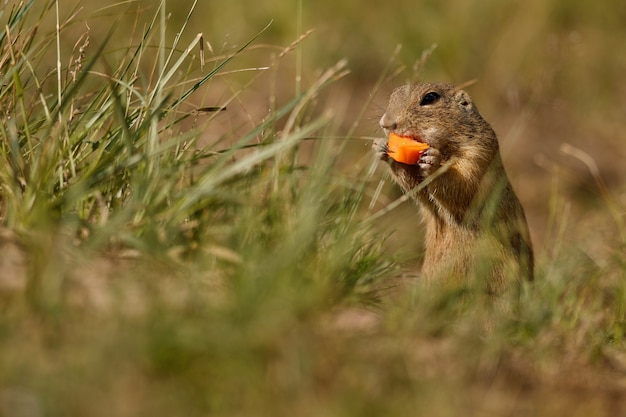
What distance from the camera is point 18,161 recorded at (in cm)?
347

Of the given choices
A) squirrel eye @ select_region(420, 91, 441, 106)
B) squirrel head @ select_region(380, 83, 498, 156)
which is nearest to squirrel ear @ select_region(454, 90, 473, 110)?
squirrel head @ select_region(380, 83, 498, 156)

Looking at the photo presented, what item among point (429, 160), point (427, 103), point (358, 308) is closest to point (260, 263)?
point (358, 308)

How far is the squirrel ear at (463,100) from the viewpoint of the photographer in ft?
16.5

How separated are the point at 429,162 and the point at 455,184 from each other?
26 centimetres

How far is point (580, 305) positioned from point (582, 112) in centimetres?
497

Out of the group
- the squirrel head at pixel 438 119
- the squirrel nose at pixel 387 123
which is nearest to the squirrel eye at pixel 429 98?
the squirrel head at pixel 438 119

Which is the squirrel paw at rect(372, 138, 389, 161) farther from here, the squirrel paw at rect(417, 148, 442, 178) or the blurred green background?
the blurred green background

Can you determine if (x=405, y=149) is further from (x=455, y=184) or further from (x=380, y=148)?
(x=455, y=184)

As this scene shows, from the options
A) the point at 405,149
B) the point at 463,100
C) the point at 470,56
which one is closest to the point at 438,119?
the point at 463,100

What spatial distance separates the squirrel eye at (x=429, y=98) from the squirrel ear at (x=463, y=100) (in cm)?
15

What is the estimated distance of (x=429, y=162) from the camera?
4555mm

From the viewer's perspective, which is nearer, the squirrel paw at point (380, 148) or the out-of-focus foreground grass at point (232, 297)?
the out-of-focus foreground grass at point (232, 297)

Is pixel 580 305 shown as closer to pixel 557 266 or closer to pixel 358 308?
pixel 557 266

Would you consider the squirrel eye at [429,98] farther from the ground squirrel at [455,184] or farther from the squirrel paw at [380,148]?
the squirrel paw at [380,148]
